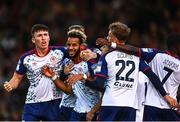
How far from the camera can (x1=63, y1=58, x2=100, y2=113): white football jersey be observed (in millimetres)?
11641

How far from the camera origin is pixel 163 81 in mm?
11469

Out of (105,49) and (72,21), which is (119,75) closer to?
(105,49)

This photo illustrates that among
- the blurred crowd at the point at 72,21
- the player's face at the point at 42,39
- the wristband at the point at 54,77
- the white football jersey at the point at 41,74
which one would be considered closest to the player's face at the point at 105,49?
the wristband at the point at 54,77

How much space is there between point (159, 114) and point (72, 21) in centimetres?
866

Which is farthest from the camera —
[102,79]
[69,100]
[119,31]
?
[69,100]

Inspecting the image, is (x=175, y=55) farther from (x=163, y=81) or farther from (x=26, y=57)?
(x=26, y=57)

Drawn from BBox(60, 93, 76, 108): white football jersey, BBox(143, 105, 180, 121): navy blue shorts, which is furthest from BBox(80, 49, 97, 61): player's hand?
BBox(143, 105, 180, 121): navy blue shorts

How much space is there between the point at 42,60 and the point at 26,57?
0.84 ft

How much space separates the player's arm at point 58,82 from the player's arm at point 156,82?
4.06 ft

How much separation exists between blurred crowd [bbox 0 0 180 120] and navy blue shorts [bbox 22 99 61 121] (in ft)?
17.4

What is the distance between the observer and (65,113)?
11969mm

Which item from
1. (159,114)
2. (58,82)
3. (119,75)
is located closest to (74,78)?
(58,82)

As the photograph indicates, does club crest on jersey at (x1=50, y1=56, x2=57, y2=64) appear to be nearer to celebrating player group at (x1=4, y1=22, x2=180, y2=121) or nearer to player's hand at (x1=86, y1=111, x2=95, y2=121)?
celebrating player group at (x1=4, y1=22, x2=180, y2=121)

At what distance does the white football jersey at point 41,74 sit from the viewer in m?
12.0
